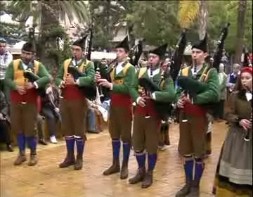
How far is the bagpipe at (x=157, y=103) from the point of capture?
599 cm

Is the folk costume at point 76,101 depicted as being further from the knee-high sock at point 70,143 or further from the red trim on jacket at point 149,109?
the red trim on jacket at point 149,109

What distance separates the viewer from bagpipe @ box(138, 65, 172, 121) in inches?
236

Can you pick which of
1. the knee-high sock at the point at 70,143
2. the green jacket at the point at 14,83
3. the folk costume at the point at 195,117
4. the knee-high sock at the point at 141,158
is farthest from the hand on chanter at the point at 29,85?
the folk costume at the point at 195,117

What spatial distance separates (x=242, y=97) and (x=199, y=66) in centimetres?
103

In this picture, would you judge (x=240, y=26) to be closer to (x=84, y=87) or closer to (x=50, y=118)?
(x=50, y=118)

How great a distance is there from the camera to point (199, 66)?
575 centimetres

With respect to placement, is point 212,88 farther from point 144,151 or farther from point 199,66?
point 144,151

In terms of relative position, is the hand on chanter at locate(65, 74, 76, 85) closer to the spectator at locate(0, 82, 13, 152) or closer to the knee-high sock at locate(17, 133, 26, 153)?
the knee-high sock at locate(17, 133, 26, 153)

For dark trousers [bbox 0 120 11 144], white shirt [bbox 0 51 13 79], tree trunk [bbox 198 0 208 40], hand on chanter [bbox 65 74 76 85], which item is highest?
tree trunk [bbox 198 0 208 40]

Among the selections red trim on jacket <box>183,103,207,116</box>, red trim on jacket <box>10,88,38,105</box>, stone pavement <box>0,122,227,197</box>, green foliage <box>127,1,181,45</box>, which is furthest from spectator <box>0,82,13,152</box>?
green foliage <box>127,1,181,45</box>

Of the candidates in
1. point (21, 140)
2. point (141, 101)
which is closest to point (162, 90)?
point (141, 101)

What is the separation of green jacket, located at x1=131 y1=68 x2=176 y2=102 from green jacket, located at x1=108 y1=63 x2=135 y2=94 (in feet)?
0.29

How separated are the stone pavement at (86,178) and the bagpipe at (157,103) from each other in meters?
0.98

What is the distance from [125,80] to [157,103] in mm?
605
